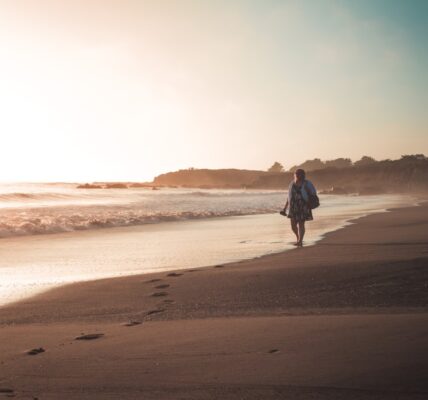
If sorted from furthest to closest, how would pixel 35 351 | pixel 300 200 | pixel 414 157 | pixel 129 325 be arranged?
pixel 414 157 < pixel 300 200 < pixel 129 325 < pixel 35 351

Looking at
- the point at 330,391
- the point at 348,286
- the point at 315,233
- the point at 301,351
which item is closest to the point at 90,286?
the point at 348,286

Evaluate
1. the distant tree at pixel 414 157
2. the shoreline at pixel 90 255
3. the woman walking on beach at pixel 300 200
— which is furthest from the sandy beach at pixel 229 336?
the distant tree at pixel 414 157

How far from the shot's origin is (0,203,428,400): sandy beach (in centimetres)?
311

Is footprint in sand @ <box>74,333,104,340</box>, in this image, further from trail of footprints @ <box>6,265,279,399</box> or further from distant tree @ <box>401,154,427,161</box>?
distant tree @ <box>401,154,427,161</box>

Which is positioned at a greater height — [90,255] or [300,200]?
[300,200]

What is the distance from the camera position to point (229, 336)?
13.6ft

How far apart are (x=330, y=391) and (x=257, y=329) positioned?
143cm

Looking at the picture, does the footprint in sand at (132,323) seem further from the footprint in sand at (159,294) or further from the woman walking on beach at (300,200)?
the woman walking on beach at (300,200)

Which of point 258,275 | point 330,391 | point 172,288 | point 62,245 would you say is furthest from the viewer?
point 62,245

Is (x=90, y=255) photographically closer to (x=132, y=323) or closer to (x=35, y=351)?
(x=132, y=323)

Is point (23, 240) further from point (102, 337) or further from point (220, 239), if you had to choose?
point (102, 337)

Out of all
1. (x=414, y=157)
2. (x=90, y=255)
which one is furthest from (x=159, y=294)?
(x=414, y=157)

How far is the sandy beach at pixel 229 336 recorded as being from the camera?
10.2 feet

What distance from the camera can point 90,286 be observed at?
7082 mm
